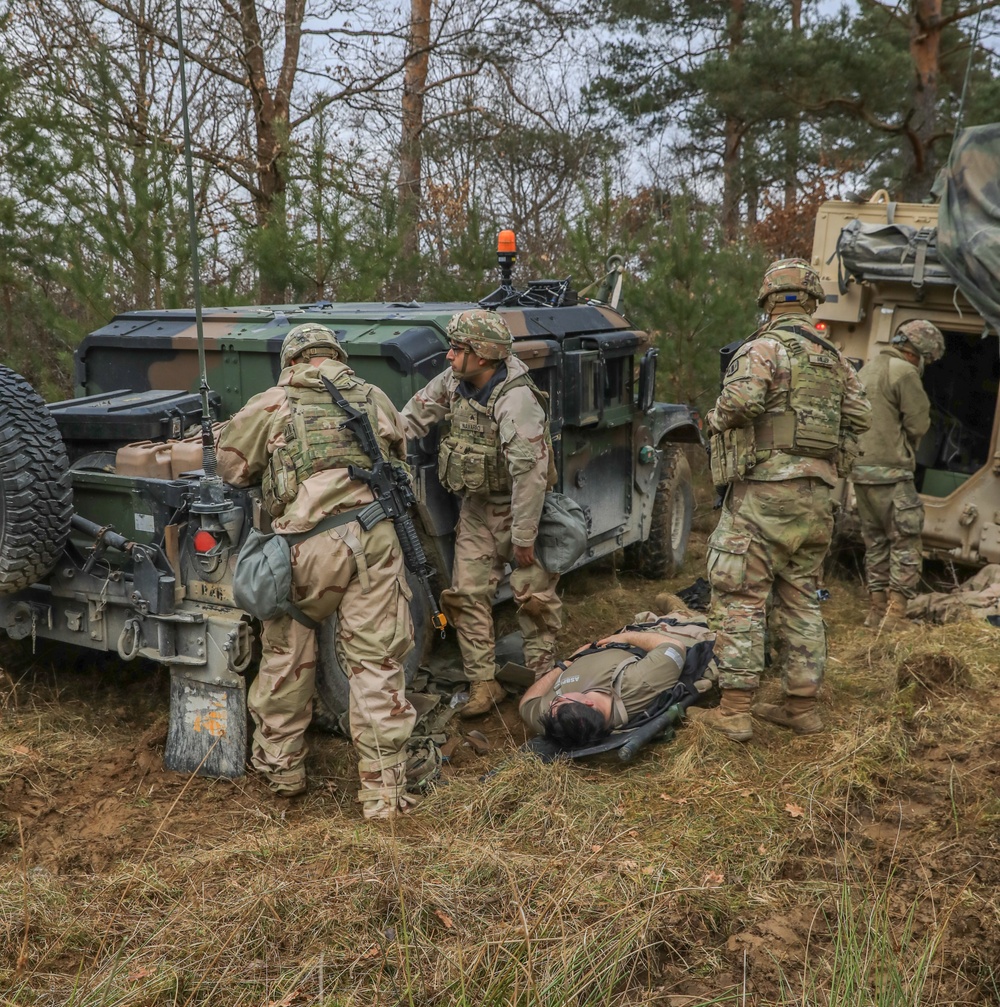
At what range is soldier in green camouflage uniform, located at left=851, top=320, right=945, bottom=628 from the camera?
6.35 m

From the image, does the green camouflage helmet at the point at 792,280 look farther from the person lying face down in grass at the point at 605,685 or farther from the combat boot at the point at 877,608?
the combat boot at the point at 877,608

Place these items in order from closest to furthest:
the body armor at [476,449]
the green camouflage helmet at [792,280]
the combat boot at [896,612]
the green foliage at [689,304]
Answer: the green camouflage helmet at [792,280] < the body armor at [476,449] < the combat boot at [896,612] < the green foliage at [689,304]

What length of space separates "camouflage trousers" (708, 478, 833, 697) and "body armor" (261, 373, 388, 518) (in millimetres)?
1508

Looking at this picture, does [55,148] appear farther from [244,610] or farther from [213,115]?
[244,610]

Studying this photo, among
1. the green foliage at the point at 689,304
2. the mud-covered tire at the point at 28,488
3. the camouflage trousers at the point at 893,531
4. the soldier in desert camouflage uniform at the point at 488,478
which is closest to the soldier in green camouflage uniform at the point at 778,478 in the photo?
the soldier in desert camouflage uniform at the point at 488,478

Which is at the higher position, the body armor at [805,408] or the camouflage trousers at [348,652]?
the body armor at [805,408]

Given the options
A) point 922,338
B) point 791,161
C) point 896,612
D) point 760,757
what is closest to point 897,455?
point 922,338

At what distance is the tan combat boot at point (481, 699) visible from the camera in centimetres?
493

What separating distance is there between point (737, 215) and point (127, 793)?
50.7 feet

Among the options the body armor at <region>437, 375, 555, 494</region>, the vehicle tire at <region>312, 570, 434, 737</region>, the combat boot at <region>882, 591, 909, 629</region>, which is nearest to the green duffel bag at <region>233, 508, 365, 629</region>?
the vehicle tire at <region>312, 570, 434, 737</region>

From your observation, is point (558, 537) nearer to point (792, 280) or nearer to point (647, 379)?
point (792, 280)

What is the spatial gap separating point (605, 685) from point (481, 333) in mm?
1537

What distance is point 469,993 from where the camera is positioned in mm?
2635

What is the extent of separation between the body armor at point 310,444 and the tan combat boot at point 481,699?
1412 mm
